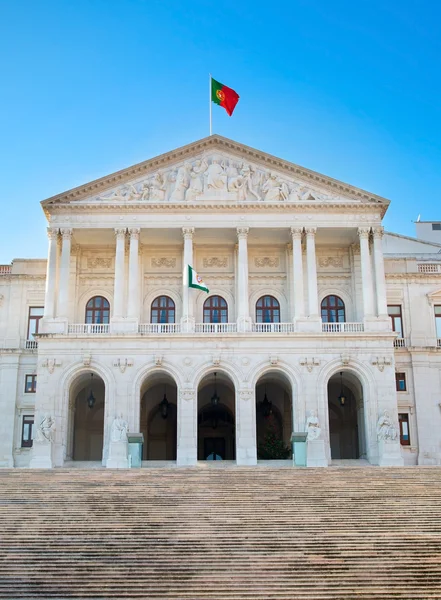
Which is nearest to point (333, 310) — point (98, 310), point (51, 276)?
point (98, 310)

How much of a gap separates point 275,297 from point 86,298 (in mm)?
10462

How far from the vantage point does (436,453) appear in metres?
45.9

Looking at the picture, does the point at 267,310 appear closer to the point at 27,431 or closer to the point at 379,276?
the point at 379,276

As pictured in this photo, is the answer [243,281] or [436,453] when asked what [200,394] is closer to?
[243,281]

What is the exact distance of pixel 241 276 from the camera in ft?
145

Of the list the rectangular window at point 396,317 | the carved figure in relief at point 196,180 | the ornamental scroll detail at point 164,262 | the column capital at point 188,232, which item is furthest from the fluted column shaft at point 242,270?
the rectangular window at point 396,317

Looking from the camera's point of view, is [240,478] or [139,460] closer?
[240,478]

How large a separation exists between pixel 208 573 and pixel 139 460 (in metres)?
17.6

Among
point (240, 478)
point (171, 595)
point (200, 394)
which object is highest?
point (200, 394)

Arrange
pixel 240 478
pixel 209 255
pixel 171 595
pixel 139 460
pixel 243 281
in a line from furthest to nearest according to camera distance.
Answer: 1. pixel 209 255
2. pixel 243 281
3. pixel 139 460
4. pixel 240 478
5. pixel 171 595

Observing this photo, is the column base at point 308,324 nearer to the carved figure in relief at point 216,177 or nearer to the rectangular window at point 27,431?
the carved figure in relief at point 216,177

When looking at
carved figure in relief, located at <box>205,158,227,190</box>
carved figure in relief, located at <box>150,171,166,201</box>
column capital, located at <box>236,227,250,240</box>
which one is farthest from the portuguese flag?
column capital, located at <box>236,227,250,240</box>

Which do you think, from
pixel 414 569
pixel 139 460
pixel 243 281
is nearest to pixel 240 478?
pixel 139 460

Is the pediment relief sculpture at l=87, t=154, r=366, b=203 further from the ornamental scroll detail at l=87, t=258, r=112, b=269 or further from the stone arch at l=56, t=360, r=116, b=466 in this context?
the stone arch at l=56, t=360, r=116, b=466
